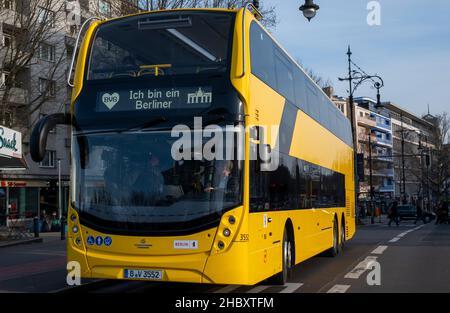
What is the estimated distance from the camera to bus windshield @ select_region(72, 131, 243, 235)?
775 cm

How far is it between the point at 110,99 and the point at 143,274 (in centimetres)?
250

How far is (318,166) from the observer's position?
13227mm

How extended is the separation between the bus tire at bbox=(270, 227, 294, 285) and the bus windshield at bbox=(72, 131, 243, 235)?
2.38 metres

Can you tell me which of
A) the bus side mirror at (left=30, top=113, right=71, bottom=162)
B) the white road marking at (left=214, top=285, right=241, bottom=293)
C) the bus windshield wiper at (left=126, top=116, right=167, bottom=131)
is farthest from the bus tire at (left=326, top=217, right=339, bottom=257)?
the bus side mirror at (left=30, top=113, right=71, bottom=162)

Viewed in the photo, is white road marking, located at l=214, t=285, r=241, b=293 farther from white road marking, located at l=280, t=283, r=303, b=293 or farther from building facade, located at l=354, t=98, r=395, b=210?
building facade, located at l=354, t=98, r=395, b=210

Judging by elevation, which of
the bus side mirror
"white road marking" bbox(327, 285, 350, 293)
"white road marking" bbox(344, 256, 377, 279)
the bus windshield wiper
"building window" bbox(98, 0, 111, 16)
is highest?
"building window" bbox(98, 0, 111, 16)

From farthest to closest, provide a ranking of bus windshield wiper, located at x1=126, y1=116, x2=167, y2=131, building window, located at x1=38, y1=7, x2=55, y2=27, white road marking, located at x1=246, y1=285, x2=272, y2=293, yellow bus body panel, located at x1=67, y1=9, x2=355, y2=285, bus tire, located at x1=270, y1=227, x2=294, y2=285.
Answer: building window, located at x1=38, y1=7, x2=55, y2=27 < bus tire, located at x1=270, y1=227, x2=294, y2=285 < white road marking, located at x1=246, y1=285, x2=272, y2=293 < bus windshield wiper, located at x1=126, y1=116, x2=167, y2=131 < yellow bus body panel, located at x1=67, y1=9, x2=355, y2=285

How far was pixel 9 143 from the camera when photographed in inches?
808

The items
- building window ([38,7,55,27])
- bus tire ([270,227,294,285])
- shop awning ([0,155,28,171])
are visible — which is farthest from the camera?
building window ([38,7,55,27])

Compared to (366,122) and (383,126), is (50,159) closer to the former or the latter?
(366,122)

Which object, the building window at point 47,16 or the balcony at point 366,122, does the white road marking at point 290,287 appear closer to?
the building window at point 47,16

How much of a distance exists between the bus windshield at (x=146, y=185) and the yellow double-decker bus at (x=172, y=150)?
1cm

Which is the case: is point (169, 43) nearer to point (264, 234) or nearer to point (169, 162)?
point (169, 162)

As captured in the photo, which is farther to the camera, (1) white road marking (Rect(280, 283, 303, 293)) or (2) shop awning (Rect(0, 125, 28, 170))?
(2) shop awning (Rect(0, 125, 28, 170))
